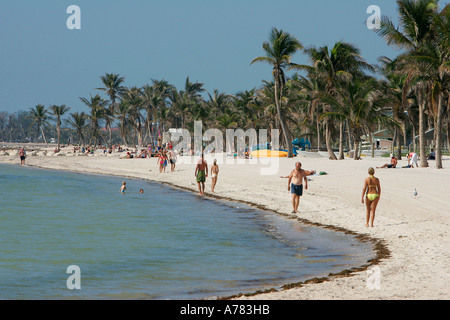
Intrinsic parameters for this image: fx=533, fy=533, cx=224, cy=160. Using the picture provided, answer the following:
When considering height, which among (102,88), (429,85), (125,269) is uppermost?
(102,88)

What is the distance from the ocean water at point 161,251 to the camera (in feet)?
31.7

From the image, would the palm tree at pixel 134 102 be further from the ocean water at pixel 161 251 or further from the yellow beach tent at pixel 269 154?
the ocean water at pixel 161 251

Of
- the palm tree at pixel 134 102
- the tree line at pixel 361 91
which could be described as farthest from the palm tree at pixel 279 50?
the palm tree at pixel 134 102

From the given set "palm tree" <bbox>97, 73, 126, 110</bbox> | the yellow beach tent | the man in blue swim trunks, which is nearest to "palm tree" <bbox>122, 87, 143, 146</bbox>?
"palm tree" <bbox>97, 73, 126, 110</bbox>

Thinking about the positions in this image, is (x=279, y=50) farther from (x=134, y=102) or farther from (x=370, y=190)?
(x=134, y=102)

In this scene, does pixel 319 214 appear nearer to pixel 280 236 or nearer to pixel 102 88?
pixel 280 236

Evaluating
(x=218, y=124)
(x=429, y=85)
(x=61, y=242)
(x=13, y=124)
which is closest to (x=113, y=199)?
→ (x=61, y=242)

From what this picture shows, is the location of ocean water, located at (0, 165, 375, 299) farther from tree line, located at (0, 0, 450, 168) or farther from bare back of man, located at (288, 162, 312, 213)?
tree line, located at (0, 0, 450, 168)

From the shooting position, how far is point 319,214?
16.7 m

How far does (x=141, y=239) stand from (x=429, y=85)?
736 inches

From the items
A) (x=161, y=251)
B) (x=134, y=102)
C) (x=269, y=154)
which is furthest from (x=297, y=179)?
(x=134, y=102)

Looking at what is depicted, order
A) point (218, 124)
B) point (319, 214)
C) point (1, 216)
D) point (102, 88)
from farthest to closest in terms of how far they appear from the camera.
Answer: point (102, 88), point (218, 124), point (1, 216), point (319, 214)

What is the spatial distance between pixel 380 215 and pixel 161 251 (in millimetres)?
6449

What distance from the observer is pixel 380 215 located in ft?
50.3
